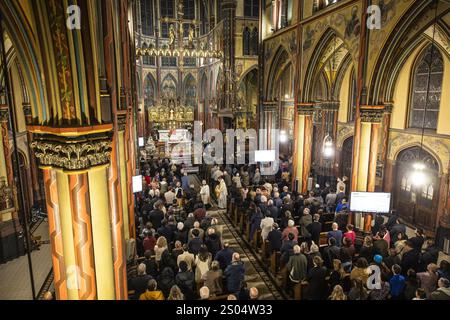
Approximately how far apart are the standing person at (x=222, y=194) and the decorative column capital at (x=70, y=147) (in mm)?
9677

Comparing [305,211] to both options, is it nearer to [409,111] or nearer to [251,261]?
[251,261]

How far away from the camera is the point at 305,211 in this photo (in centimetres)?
983

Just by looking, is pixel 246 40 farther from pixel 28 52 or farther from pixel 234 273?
pixel 28 52

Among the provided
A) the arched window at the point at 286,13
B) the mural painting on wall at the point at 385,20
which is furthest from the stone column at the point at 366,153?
the arched window at the point at 286,13

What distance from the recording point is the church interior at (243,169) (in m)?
4.63

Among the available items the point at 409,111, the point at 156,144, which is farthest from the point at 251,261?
the point at 156,144

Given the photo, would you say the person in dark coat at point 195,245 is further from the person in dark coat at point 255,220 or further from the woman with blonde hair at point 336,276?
the woman with blonde hair at point 336,276

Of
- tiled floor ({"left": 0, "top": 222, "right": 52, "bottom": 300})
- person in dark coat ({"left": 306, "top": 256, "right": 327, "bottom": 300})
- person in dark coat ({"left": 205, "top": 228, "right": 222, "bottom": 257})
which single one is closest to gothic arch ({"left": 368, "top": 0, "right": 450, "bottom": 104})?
person in dark coat ({"left": 306, "top": 256, "right": 327, "bottom": 300})

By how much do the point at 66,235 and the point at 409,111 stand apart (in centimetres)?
1350

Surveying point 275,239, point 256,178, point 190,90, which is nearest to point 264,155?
point 256,178

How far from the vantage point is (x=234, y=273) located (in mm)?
6891

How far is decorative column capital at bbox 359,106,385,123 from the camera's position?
10891mm

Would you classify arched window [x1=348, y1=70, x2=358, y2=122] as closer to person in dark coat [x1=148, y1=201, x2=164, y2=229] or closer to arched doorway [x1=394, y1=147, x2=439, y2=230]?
arched doorway [x1=394, y1=147, x2=439, y2=230]

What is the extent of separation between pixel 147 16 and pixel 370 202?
31347 mm
